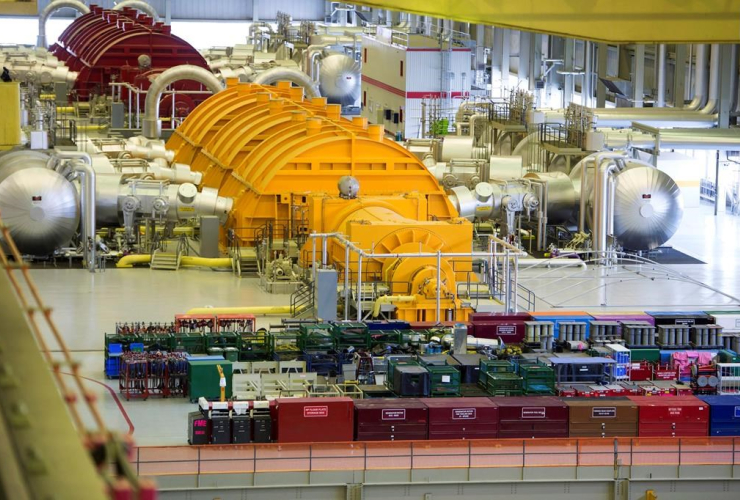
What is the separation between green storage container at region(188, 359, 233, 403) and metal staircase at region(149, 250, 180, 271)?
8.87m

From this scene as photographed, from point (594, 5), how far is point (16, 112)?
64.8 feet

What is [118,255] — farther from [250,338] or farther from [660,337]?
[660,337]

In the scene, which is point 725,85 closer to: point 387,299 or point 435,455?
point 387,299

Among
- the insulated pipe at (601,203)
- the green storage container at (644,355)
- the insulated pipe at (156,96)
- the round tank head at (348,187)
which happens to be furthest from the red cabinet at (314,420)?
Result: the insulated pipe at (156,96)

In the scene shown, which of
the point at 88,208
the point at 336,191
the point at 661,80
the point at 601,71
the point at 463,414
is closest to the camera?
the point at 463,414

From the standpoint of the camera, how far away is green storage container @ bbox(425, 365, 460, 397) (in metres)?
18.1

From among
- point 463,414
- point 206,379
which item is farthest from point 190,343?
point 463,414

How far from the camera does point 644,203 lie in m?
28.8

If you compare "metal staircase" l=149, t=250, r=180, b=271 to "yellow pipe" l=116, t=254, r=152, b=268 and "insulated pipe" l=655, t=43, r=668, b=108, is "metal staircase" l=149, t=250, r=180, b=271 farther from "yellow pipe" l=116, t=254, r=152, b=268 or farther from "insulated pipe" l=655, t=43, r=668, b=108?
"insulated pipe" l=655, t=43, r=668, b=108

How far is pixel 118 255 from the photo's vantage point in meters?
27.9

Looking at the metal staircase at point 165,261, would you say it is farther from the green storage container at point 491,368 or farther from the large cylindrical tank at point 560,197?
the green storage container at point 491,368

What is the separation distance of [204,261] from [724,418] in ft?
41.5

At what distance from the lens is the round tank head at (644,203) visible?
1130 inches

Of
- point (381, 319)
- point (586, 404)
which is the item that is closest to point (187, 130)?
point (381, 319)
